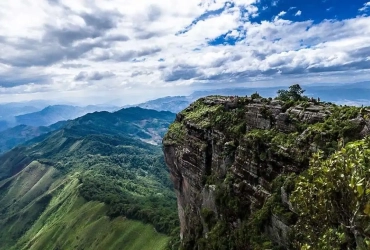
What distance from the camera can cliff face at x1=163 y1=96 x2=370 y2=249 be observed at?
39.6m

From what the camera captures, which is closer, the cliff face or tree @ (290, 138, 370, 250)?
tree @ (290, 138, 370, 250)

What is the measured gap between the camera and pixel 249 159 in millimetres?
50094

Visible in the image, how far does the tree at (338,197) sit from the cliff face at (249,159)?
831 inches

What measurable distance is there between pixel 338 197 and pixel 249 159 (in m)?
34.0

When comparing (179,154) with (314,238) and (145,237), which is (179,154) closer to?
(314,238)

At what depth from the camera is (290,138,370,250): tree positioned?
1382 centimetres

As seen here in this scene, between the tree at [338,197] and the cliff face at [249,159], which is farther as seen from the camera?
the cliff face at [249,159]

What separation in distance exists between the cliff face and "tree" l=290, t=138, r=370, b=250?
21114mm

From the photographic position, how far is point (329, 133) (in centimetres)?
3875

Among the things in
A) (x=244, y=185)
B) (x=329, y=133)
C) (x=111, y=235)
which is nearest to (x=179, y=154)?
(x=244, y=185)

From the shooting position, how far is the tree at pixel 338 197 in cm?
1382

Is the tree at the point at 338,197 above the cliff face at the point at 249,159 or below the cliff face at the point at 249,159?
above

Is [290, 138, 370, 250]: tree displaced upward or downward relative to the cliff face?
upward

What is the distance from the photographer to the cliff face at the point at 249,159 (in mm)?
39594
